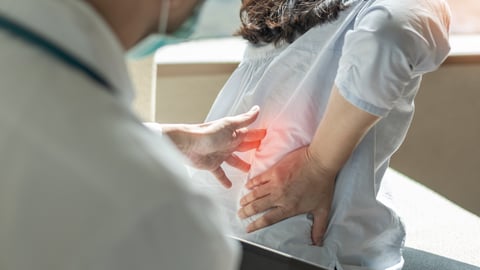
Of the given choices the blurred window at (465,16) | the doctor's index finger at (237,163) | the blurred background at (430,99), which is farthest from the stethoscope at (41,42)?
the blurred window at (465,16)

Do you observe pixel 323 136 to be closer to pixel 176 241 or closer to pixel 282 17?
pixel 282 17

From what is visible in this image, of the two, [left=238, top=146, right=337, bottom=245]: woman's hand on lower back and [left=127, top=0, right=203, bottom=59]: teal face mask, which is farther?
[left=238, top=146, right=337, bottom=245]: woman's hand on lower back

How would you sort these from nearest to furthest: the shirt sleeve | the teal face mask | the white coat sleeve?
the white coat sleeve < the teal face mask < the shirt sleeve

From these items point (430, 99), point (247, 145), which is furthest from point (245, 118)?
point (430, 99)

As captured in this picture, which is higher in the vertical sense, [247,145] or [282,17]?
[282,17]

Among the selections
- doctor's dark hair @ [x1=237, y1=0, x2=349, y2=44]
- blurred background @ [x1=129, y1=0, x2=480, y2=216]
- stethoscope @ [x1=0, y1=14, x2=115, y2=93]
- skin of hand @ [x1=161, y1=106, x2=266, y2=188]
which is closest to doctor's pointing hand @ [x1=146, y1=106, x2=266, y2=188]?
skin of hand @ [x1=161, y1=106, x2=266, y2=188]

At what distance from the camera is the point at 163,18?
48 centimetres

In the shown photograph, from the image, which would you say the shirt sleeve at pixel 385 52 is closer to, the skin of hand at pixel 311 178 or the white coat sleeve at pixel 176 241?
the skin of hand at pixel 311 178

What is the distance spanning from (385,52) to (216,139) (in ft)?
0.81

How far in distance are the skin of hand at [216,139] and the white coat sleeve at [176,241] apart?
41 centimetres

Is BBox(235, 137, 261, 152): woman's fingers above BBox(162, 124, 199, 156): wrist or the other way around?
the other way around

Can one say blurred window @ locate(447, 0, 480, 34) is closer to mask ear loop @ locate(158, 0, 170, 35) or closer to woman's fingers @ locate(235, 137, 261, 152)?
woman's fingers @ locate(235, 137, 261, 152)

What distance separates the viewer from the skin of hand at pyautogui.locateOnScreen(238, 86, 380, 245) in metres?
0.74

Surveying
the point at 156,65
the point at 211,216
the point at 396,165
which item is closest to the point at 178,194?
the point at 211,216
